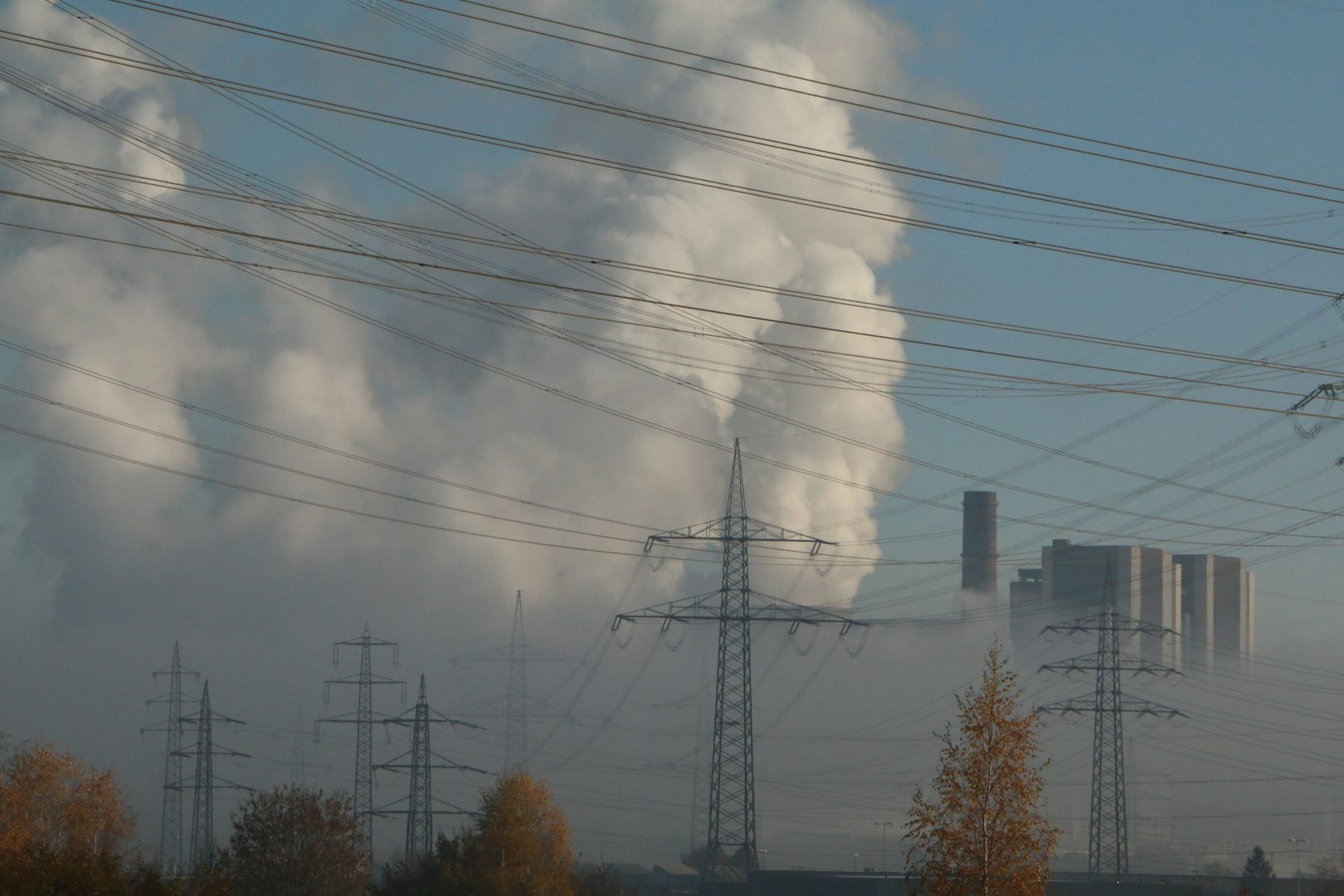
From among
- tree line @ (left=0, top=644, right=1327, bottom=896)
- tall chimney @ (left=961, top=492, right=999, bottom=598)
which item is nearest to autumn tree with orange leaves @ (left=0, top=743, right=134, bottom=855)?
tree line @ (left=0, top=644, right=1327, bottom=896)

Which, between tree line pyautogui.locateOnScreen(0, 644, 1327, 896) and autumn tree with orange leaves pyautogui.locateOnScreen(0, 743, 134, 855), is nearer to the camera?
tree line pyautogui.locateOnScreen(0, 644, 1327, 896)

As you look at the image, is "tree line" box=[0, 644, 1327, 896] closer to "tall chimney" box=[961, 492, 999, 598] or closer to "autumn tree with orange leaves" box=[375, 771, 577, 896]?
"autumn tree with orange leaves" box=[375, 771, 577, 896]

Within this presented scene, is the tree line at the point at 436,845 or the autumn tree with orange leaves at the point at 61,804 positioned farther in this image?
the autumn tree with orange leaves at the point at 61,804

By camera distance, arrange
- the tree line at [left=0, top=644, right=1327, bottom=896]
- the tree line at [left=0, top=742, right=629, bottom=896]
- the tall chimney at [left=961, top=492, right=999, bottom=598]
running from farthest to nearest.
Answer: the tall chimney at [left=961, top=492, right=999, bottom=598] → the tree line at [left=0, top=742, right=629, bottom=896] → the tree line at [left=0, top=644, right=1327, bottom=896]

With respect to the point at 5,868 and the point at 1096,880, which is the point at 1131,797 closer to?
the point at 1096,880

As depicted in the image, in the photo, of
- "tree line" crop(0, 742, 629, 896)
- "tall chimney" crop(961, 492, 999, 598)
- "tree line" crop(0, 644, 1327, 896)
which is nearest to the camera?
"tree line" crop(0, 644, 1327, 896)

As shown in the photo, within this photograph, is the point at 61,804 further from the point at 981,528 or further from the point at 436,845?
the point at 981,528

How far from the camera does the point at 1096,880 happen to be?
2849 inches

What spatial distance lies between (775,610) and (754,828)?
930 centimetres

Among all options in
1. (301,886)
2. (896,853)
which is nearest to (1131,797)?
(896,853)

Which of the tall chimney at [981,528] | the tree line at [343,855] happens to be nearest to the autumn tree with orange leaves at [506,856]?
the tree line at [343,855]

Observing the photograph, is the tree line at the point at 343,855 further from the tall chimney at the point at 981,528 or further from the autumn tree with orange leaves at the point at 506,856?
the tall chimney at the point at 981,528

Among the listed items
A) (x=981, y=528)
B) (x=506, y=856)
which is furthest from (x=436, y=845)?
(x=981, y=528)

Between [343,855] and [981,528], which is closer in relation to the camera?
[343,855]
